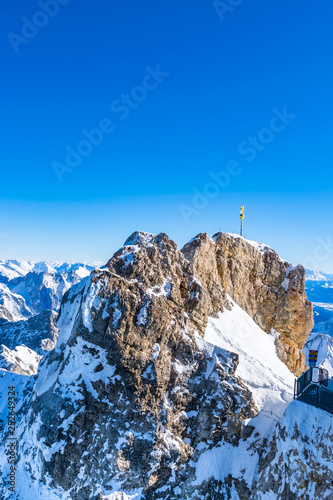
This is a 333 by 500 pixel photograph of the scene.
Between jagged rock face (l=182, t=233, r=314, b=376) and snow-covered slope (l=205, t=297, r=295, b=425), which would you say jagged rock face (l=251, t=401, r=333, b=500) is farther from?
jagged rock face (l=182, t=233, r=314, b=376)

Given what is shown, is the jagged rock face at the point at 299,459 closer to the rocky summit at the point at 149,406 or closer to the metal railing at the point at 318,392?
the rocky summit at the point at 149,406

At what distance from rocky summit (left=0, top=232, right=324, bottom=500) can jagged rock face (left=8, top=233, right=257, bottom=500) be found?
0.10 meters

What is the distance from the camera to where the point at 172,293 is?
122 feet

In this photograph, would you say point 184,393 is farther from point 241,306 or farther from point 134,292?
point 241,306

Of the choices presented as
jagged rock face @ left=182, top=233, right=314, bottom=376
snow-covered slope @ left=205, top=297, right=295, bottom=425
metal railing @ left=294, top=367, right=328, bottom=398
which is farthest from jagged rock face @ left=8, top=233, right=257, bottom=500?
jagged rock face @ left=182, top=233, right=314, bottom=376

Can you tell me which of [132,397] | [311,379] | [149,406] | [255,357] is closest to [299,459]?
[311,379]

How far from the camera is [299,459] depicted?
24.3 metres

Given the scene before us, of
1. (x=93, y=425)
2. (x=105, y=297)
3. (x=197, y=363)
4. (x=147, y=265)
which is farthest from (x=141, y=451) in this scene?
(x=147, y=265)

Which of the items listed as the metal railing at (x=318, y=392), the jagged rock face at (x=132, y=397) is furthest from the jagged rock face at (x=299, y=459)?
the jagged rock face at (x=132, y=397)

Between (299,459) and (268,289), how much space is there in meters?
33.9

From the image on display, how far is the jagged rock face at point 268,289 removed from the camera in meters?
52.2

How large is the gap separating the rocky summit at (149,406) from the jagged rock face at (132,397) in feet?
0.33

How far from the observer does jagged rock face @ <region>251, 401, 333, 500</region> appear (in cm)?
2261

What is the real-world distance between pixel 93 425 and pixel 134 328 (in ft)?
31.6
